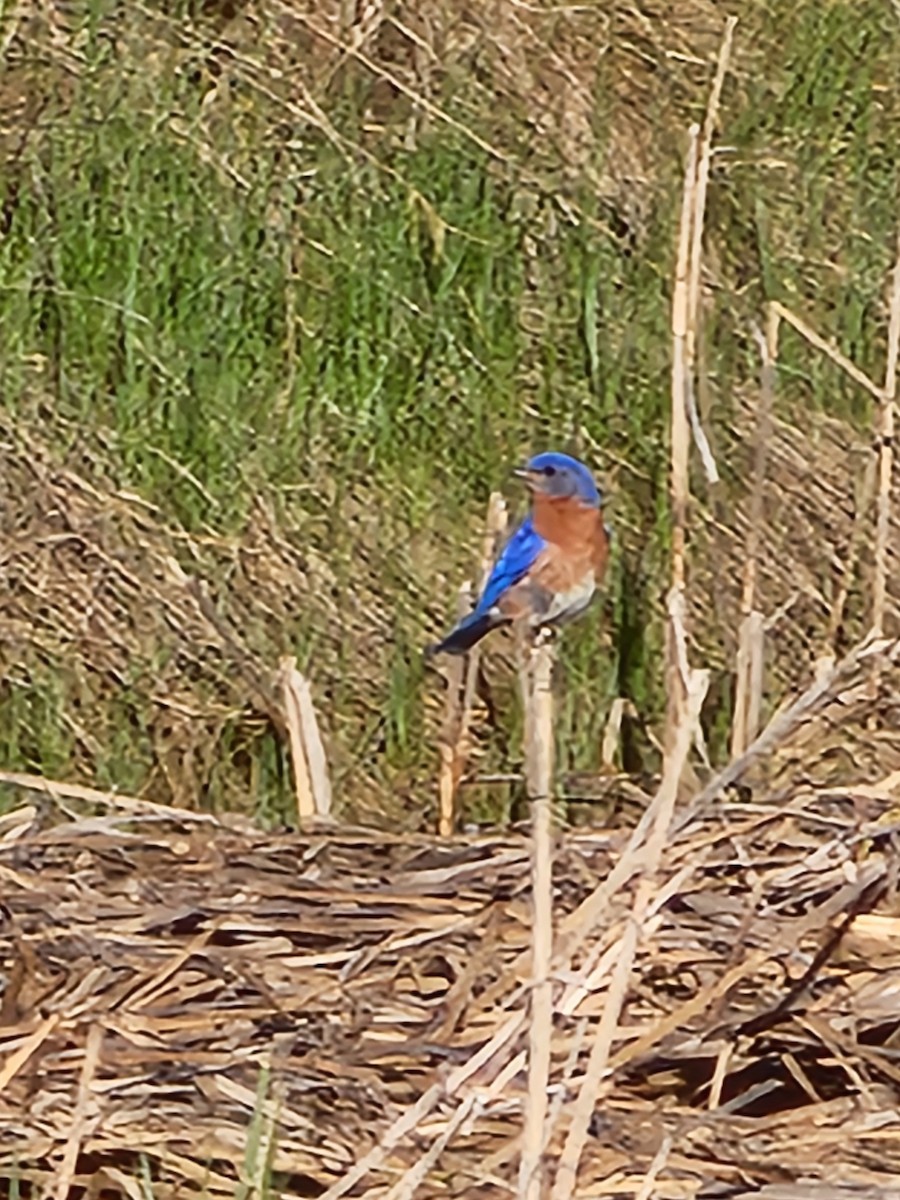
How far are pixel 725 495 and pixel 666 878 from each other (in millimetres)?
1545

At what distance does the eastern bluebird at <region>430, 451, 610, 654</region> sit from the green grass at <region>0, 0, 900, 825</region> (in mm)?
227

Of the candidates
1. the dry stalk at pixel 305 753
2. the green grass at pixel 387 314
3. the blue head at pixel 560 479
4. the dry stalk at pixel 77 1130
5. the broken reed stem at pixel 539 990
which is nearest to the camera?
the broken reed stem at pixel 539 990

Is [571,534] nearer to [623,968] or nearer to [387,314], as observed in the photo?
[387,314]

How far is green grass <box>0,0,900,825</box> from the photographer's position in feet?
12.3

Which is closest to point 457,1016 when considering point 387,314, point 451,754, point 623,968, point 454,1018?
point 454,1018

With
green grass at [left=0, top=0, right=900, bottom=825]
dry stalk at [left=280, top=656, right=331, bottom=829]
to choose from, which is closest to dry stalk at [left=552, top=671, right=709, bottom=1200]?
dry stalk at [left=280, top=656, right=331, bottom=829]

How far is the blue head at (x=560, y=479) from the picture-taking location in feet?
11.1

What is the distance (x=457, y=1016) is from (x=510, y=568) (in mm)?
1187

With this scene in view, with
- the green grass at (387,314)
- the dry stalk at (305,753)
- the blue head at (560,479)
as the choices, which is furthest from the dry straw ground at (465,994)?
the green grass at (387,314)

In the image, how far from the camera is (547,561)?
328cm

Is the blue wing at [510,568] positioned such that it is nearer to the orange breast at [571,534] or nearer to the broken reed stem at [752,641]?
the orange breast at [571,534]

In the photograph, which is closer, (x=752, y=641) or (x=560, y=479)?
(x=752, y=641)

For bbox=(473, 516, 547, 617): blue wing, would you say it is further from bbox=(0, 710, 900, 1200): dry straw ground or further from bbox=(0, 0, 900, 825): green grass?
bbox=(0, 710, 900, 1200): dry straw ground

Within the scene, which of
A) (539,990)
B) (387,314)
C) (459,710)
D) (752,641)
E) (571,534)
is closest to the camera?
(539,990)
